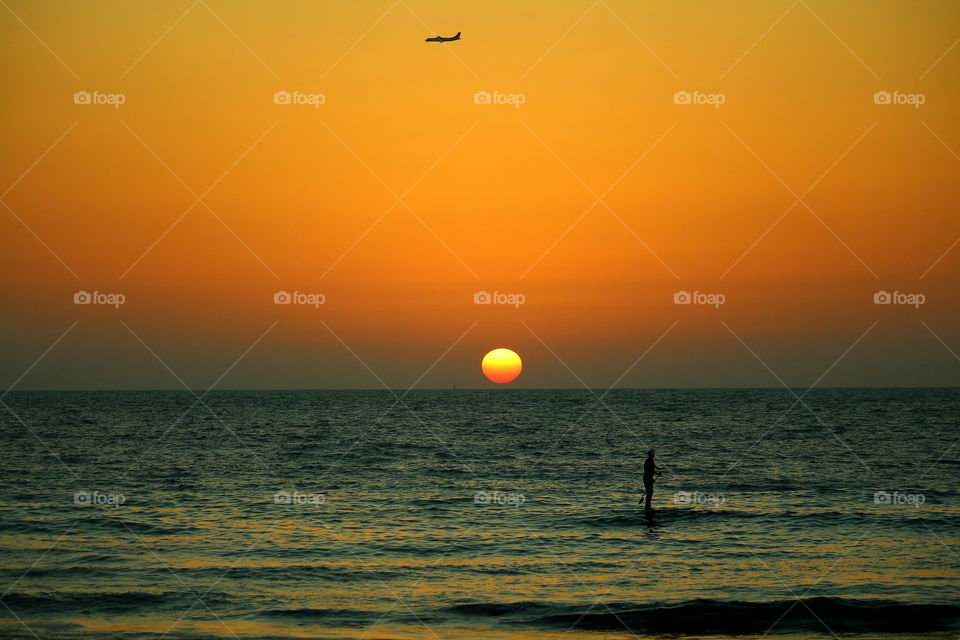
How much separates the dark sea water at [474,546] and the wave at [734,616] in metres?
0.07

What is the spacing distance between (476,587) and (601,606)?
3.28m

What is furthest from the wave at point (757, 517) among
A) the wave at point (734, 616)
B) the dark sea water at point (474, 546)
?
the wave at point (734, 616)

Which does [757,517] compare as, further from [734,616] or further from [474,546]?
[734,616]

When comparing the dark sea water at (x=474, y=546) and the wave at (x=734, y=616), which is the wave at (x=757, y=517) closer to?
the dark sea water at (x=474, y=546)

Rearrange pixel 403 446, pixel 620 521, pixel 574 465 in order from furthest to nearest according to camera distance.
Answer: pixel 403 446, pixel 574 465, pixel 620 521

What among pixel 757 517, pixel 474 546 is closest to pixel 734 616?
pixel 474 546

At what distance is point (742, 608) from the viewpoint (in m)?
19.2

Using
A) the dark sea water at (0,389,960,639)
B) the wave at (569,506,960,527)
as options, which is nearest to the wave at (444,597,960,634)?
the dark sea water at (0,389,960,639)

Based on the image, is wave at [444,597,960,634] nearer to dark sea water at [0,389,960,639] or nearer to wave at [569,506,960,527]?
dark sea water at [0,389,960,639]

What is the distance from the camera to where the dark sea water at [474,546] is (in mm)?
18594

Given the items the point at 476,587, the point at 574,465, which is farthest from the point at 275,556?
the point at 574,465

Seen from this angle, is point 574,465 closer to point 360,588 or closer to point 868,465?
point 868,465

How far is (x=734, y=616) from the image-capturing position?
61.5 ft

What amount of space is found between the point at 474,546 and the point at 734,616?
909 centimetres
